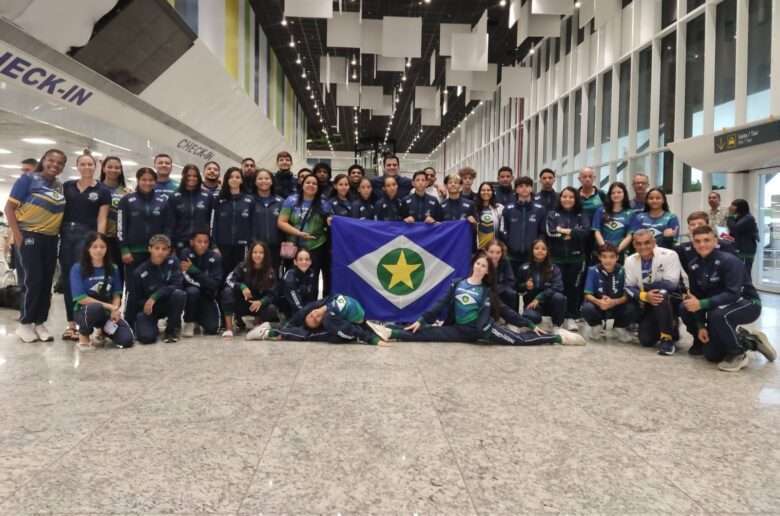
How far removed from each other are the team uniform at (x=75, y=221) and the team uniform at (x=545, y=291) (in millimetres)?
4351

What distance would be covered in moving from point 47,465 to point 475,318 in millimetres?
3565

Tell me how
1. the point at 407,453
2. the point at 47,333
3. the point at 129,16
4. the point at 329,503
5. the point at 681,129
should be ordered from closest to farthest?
1. the point at 329,503
2. the point at 407,453
3. the point at 47,333
4. the point at 129,16
5. the point at 681,129

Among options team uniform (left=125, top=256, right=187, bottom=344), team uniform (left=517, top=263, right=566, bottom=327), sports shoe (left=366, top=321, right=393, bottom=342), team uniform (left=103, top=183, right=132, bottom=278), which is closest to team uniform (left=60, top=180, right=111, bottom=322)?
team uniform (left=103, top=183, right=132, bottom=278)

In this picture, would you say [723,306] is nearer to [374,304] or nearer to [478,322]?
[478,322]

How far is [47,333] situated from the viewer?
16.1ft

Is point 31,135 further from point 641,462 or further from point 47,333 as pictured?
point 641,462

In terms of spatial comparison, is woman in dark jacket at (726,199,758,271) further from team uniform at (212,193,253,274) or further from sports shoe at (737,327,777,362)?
team uniform at (212,193,253,274)

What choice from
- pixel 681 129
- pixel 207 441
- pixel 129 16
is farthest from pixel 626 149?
pixel 207 441

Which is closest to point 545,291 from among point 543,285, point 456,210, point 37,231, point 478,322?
point 543,285

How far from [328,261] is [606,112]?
1096 centimetres

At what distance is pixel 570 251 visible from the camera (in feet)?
19.0

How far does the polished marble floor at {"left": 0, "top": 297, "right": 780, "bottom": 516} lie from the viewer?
2012 mm

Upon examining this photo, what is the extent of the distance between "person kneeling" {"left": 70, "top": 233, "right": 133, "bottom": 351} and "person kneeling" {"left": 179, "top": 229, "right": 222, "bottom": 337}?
0.67m

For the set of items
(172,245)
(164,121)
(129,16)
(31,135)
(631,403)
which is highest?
(129,16)
